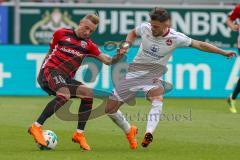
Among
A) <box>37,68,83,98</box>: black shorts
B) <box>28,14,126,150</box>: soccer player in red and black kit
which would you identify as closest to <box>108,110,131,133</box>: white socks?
<box>28,14,126,150</box>: soccer player in red and black kit

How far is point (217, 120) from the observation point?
635 inches

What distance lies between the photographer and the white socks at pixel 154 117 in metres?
11.4

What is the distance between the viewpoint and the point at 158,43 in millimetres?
11750

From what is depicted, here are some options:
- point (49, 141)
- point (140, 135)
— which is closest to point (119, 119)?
point (49, 141)

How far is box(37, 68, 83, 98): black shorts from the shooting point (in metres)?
11.7

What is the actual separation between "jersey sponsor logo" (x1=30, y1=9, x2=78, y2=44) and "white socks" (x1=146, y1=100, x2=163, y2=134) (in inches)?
672

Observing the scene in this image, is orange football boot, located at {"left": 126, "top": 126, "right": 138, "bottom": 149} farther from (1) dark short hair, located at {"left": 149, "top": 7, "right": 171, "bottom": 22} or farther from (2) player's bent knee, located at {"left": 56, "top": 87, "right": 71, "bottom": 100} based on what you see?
(1) dark short hair, located at {"left": 149, "top": 7, "right": 171, "bottom": 22}

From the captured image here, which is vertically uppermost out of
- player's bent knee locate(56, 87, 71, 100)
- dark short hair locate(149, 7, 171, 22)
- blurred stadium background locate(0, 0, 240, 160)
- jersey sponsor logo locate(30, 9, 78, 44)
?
dark short hair locate(149, 7, 171, 22)

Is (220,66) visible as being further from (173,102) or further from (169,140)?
(169,140)

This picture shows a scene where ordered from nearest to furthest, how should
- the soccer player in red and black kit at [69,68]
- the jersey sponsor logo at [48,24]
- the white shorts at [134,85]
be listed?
the soccer player in red and black kit at [69,68] → the white shorts at [134,85] → the jersey sponsor logo at [48,24]

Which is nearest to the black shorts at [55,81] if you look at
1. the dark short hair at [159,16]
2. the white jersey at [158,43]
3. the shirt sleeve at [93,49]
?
the shirt sleeve at [93,49]

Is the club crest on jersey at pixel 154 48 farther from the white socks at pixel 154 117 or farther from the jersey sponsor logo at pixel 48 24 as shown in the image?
the jersey sponsor logo at pixel 48 24

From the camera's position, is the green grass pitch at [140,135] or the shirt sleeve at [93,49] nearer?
the green grass pitch at [140,135]

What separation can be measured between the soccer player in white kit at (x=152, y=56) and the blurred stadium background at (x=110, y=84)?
1.59 feet
